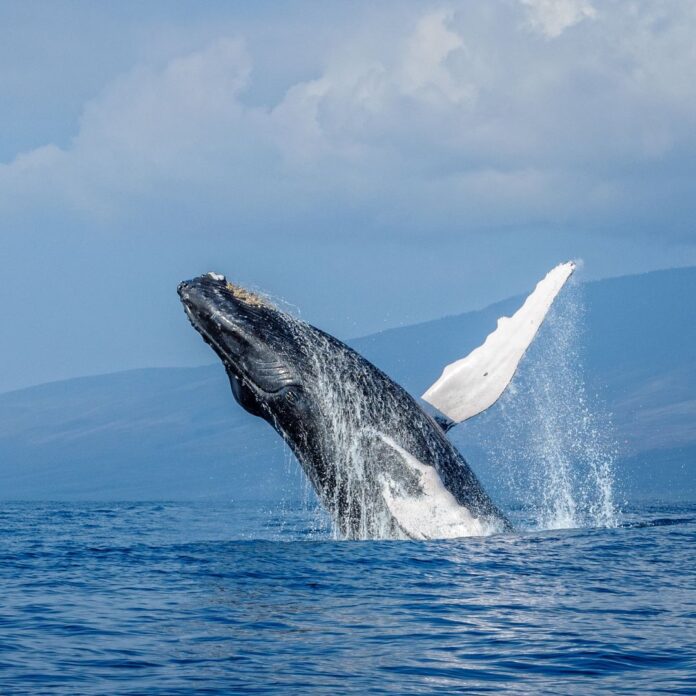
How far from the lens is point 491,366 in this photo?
13133mm

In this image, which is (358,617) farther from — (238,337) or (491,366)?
(491,366)

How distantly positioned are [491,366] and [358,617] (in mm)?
4577

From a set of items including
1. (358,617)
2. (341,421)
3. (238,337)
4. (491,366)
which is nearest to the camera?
(358,617)

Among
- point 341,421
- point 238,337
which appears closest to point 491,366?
point 341,421

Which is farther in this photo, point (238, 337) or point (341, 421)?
point (341, 421)

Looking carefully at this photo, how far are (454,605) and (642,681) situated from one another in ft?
7.87

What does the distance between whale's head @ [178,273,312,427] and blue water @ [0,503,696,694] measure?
1498mm

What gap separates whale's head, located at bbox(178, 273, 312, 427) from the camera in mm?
11945

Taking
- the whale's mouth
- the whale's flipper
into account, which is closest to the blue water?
the whale's flipper

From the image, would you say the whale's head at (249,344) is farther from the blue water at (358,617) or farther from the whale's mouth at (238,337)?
the blue water at (358,617)

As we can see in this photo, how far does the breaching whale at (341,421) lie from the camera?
12.0 m

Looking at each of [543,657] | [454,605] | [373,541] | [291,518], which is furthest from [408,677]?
[291,518]

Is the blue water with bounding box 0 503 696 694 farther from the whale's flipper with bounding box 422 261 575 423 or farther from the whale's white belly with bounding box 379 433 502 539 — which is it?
the whale's flipper with bounding box 422 261 575 423

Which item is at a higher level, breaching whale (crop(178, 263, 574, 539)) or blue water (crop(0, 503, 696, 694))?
breaching whale (crop(178, 263, 574, 539))
